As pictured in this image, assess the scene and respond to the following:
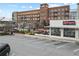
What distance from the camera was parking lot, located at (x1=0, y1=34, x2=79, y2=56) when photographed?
327cm

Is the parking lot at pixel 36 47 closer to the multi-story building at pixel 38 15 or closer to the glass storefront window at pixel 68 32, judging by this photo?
the multi-story building at pixel 38 15

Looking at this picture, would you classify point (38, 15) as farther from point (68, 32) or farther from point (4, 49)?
point (68, 32)

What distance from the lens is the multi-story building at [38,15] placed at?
3482 millimetres

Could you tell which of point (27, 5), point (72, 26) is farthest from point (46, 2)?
point (72, 26)

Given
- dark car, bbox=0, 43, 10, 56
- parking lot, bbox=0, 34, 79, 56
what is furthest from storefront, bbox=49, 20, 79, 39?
dark car, bbox=0, 43, 10, 56

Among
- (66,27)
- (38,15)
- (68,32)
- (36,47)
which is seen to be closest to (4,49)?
(36,47)

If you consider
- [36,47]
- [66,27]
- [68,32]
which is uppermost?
[66,27]

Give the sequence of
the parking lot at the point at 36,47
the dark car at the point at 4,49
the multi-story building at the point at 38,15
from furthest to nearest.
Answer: the multi-story building at the point at 38,15, the parking lot at the point at 36,47, the dark car at the point at 4,49

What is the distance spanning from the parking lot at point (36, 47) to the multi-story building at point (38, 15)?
0.31m

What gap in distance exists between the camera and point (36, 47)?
135 inches

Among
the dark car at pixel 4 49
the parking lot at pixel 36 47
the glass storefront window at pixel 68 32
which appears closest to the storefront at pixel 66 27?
the glass storefront window at pixel 68 32

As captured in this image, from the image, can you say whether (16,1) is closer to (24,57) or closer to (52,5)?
(52,5)

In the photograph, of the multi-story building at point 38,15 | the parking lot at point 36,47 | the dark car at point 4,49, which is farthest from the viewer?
the multi-story building at point 38,15

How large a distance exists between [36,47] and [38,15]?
661 mm
